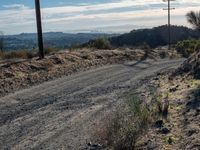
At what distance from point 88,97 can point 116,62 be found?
16.3 metres

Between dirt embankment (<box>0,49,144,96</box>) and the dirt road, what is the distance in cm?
98

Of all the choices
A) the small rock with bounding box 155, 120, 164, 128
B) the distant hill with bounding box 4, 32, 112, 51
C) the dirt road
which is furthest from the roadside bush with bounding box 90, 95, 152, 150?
the distant hill with bounding box 4, 32, 112, 51

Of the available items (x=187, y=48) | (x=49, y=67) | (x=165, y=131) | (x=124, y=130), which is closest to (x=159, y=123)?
(x=165, y=131)

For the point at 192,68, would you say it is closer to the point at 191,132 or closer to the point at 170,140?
the point at 191,132

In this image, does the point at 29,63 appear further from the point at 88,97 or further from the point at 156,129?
the point at 156,129

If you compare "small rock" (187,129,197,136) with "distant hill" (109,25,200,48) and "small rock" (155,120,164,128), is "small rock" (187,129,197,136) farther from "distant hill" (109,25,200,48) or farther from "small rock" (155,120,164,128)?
"distant hill" (109,25,200,48)

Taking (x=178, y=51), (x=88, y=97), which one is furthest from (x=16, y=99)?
(x=178, y=51)

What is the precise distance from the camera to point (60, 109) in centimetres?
1658

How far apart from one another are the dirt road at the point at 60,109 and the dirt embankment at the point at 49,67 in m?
0.98

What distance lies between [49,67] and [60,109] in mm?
11920

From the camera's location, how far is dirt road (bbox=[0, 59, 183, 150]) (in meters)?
12.4

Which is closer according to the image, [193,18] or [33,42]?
[193,18]

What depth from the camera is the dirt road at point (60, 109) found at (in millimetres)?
12375

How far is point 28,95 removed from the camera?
20234 mm
